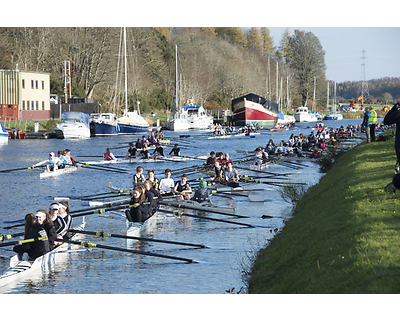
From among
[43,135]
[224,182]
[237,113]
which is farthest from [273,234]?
[237,113]

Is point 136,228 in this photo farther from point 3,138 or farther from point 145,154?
point 3,138

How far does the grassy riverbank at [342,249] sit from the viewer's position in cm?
736

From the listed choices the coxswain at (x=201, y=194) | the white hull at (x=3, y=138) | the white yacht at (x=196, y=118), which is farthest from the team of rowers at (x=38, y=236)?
the white yacht at (x=196, y=118)

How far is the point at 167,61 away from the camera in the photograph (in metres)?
105

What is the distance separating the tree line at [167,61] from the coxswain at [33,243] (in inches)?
2117

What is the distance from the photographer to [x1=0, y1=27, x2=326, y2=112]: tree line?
70812mm

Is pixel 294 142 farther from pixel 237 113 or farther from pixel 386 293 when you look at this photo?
pixel 237 113

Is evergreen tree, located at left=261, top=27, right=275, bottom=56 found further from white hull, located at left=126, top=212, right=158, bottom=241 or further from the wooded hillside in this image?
white hull, located at left=126, top=212, right=158, bottom=241

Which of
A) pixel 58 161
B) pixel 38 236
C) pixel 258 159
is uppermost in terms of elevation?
pixel 58 161

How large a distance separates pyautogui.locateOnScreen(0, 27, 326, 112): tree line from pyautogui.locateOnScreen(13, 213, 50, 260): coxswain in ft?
176

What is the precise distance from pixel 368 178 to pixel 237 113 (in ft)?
258

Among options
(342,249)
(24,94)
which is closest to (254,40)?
(24,94)

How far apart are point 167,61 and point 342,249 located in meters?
99.6

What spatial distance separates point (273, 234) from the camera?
48.8 ft
